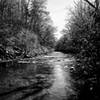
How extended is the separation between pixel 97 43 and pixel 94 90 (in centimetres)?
237

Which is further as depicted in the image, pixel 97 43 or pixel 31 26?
pixel 31 26

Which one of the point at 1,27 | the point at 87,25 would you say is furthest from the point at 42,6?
the point at 87,25

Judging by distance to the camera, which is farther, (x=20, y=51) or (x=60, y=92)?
(x=20, y=51)

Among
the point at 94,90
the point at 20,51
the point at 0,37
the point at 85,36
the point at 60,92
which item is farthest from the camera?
the point at 20,51

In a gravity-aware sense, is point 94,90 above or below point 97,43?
below

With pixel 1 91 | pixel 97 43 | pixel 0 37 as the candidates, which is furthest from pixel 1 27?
pixel 97 43

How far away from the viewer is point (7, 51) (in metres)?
21.7

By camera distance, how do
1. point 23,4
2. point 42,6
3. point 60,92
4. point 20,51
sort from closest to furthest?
point 60,92
point 20,51
point 23,4
point 42,6

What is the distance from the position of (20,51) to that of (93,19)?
19.9m

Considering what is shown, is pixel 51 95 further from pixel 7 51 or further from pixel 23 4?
pixel 23 4

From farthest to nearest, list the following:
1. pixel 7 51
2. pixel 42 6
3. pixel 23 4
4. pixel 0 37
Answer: pixel 42 6 < pixel 23 4 < pixel 0 37 < pixel 7 51

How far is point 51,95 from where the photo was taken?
7.00 metres

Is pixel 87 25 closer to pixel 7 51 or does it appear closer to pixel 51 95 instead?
pixel 51 95

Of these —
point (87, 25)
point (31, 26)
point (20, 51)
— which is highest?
point (31, 26)
